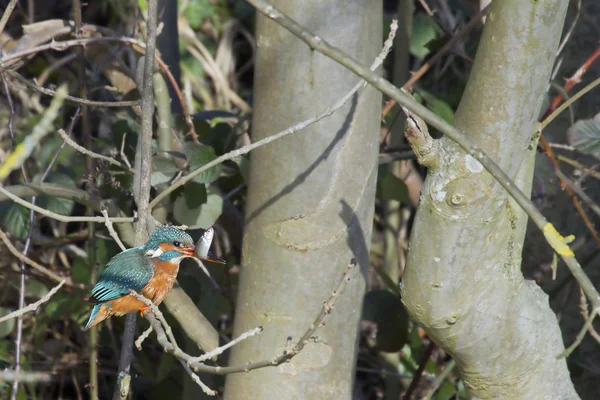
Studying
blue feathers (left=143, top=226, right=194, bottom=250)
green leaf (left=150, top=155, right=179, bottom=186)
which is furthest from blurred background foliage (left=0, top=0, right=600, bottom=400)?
blue feathers (left=143, top=226, right=194, bottom=250)

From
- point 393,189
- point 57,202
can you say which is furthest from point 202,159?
point 393,189

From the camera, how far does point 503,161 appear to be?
130 cm

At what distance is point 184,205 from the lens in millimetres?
1963

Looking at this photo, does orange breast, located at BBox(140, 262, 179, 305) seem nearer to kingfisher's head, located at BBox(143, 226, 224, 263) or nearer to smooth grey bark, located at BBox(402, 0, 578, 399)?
kingfisher's head, located at BBox(143, 226, 224, 263)

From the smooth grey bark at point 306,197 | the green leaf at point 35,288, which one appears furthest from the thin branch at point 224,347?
the green leaf at point 35,288

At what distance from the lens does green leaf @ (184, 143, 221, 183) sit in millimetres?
1836

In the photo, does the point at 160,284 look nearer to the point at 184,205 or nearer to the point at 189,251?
the point at 189,251

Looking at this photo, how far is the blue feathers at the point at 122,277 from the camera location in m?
1.68

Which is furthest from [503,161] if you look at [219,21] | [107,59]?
[219,21]

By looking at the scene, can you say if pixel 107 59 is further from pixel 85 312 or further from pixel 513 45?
pixel 513 45

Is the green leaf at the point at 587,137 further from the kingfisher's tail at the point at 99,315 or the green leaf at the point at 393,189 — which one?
the kingfisher's tail at the point at 99,315

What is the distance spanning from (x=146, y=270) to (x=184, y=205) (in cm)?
32

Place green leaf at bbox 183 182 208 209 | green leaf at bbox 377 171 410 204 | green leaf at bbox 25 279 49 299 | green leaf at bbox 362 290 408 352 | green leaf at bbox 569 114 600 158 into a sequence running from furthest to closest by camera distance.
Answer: green leaf at bbox 25 279 49 299
green leaf at bbox 377 171 410 204
green leaf at bbox 362 290 408 352
green leaf at bbox 569 114 600 158
green leaf at bbox 183 182 208 209

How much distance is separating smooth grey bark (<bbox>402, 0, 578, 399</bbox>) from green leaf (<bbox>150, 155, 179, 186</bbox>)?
0.75m
